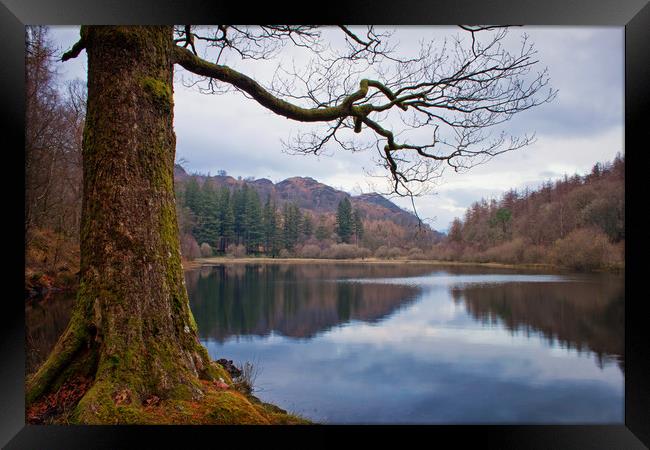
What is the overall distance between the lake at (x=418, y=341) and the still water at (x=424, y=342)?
0.09 feet

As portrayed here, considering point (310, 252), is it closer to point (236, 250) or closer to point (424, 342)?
point (236, 250)

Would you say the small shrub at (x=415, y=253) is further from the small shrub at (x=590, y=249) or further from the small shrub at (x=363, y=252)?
the small shrub at (x=590, y=249)

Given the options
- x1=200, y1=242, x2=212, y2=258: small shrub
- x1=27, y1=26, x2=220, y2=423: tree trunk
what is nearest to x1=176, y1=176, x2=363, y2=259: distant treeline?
x1=200, y1=242, x2=212, y2=258: small shrub

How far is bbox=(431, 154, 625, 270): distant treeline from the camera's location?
23.9 feet

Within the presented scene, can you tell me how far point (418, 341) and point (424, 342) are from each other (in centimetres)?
12

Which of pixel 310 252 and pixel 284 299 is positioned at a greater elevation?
pixel 310 252

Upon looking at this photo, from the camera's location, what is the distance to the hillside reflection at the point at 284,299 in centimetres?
868

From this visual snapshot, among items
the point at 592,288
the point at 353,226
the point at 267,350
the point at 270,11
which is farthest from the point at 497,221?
the point at 270,11

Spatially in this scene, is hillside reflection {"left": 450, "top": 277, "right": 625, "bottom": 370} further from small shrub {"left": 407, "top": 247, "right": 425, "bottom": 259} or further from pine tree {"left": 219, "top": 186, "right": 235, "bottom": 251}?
pine tree {"left": 219, "top": 186, "right": 235, "bottom": 251}

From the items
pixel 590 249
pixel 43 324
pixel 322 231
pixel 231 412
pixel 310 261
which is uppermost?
pixel 322 231

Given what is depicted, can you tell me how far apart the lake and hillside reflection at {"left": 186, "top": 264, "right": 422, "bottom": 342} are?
5 centimetres

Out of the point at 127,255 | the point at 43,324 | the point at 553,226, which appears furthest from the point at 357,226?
the point at 127,255

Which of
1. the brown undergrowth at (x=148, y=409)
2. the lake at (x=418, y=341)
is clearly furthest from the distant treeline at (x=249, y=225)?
the brown undergrowth at (x=148, y=409)

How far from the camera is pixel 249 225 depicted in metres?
7.98
